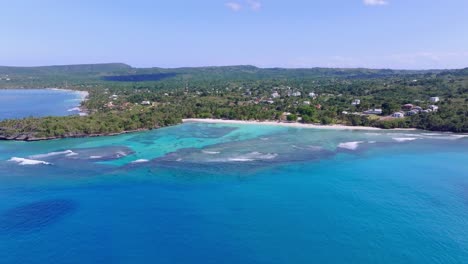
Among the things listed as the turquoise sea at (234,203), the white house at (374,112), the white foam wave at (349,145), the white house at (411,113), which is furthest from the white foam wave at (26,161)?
the white house at (411,113)

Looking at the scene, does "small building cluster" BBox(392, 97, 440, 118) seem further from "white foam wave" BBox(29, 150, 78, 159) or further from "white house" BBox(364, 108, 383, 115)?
"white foam wave" BBox(29, 150, 78, 159)

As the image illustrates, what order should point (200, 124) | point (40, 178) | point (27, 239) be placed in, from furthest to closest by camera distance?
point (200, 124), point (40, 178), point (27, 239)

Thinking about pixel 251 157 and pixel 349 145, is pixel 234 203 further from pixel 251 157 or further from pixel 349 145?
pixel 349 145

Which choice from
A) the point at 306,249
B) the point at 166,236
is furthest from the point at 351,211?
the point at 166,236

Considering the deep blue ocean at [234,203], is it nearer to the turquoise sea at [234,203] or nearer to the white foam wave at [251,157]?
the turquoise sea at [234,203]

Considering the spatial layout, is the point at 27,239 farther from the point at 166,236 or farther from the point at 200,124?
the point at 200,124

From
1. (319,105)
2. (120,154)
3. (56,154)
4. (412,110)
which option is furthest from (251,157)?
(412,110)

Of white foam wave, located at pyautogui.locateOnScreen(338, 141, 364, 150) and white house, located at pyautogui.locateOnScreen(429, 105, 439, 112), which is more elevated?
white house, located at pyautogui.locateOnScreen(429, 105, 439, 112)

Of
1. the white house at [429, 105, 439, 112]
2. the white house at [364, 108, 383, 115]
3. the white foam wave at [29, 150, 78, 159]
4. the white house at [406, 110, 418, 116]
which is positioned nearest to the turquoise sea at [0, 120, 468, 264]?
the white foam wave at [29, 150, 78, 159]
